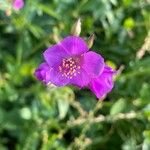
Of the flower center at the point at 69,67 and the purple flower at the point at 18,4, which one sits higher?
the flower center at the point at 69,67

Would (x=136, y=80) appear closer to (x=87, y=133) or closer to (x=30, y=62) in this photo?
(x=87, y=133)

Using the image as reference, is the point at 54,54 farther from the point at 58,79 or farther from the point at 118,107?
the point at 118,107

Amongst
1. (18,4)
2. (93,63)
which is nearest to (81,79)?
(93,63)

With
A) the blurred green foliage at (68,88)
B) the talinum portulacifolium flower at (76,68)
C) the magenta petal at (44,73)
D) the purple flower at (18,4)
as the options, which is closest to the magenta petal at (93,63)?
the talinum portulacifolium flower at (76,68)

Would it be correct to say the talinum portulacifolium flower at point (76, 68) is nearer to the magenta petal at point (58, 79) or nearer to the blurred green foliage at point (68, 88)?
the magenta petal at point (58, 79)

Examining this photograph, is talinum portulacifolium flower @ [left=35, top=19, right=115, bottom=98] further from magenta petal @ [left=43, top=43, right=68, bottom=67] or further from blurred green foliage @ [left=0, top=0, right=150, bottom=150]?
blurred green foliage @ [left=0, top=0, right=150, bottom=150]

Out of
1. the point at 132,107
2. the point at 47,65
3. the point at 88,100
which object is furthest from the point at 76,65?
the point at 88,100

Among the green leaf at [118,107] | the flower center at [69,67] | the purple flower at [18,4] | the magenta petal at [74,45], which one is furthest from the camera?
the purple flower at [18,4]
